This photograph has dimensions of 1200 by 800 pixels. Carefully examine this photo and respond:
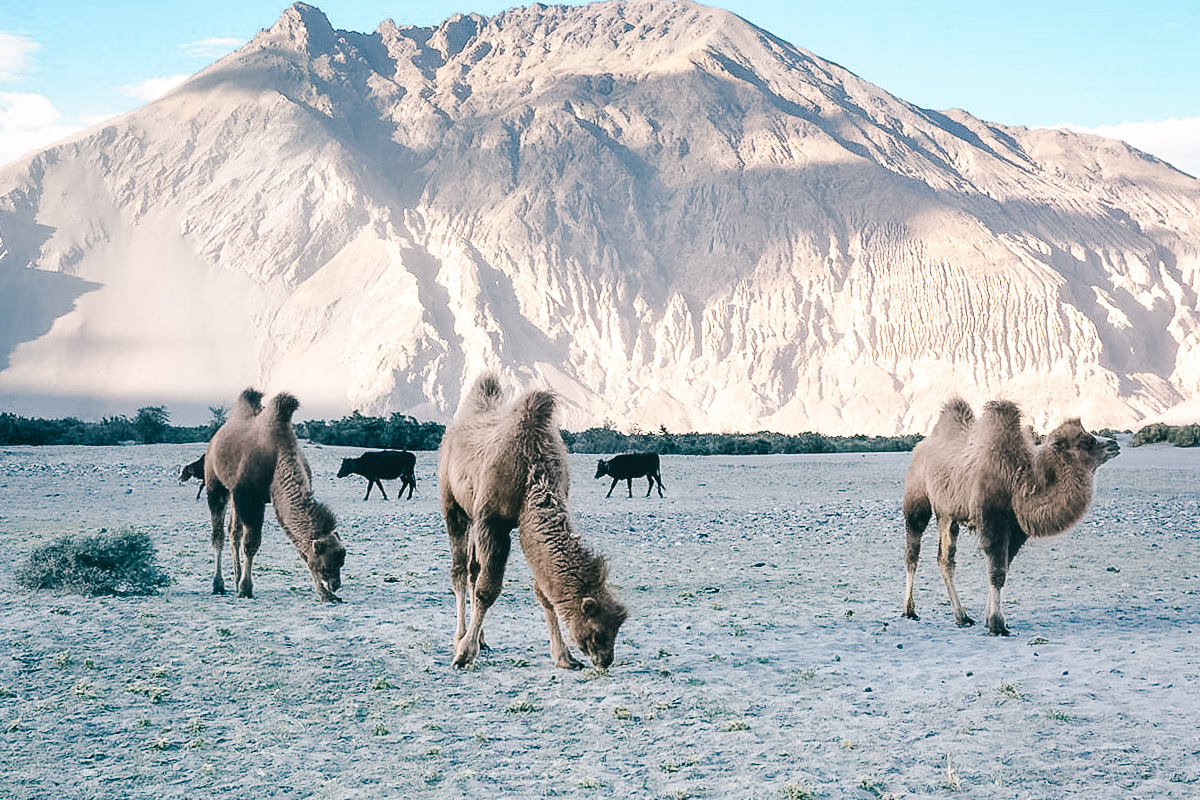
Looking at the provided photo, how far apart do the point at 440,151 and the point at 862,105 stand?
5393 cm

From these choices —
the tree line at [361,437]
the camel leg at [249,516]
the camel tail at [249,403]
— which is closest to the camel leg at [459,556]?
the camel leg at [249,516]

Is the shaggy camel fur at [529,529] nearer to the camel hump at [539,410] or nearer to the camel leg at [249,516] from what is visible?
the camel hump at [539,410]

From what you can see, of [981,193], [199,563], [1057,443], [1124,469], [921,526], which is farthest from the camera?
[981,193]

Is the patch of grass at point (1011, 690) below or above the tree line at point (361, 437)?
below

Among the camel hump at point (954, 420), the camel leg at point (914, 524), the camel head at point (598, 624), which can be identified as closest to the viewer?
the camel head at point (598, 624)

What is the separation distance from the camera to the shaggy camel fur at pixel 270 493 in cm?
1088

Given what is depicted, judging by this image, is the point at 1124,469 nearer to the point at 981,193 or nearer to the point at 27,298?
the point at 981,193

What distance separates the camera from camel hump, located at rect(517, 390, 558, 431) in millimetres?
8516

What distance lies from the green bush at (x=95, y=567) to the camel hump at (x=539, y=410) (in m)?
5.24

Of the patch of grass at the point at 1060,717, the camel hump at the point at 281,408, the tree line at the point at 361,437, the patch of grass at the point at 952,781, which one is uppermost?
the camel hump at the point at 281,408

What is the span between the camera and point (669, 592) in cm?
1248

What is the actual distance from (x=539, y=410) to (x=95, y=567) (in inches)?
224

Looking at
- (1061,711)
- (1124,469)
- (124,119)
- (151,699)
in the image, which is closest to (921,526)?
(1061,711)

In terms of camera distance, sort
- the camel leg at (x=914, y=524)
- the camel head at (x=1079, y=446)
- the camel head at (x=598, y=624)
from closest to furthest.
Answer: the camel head at (x=598, y=624), the camel head at (x=1079, y=446), the camel leg at (x=914, y=524)
